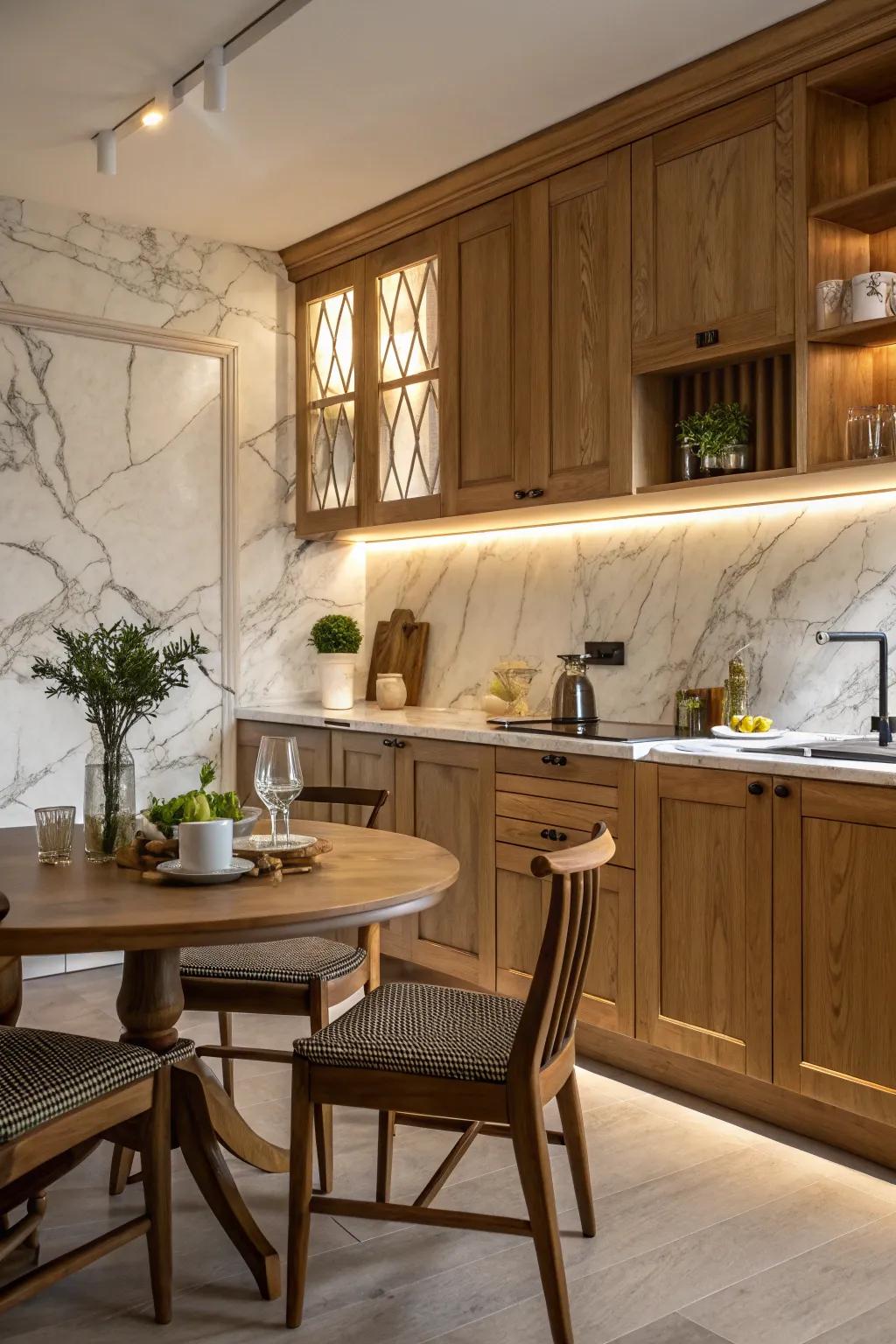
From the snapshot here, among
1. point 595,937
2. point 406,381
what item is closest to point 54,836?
point 595,937

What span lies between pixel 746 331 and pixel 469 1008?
182cm

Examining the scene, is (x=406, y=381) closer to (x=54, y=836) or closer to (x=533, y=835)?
(x=533, y=835)

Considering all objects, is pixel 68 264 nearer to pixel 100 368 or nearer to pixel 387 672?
pixel 100 368

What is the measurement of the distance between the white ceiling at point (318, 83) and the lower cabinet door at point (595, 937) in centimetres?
207

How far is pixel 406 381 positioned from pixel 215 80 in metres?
1.32

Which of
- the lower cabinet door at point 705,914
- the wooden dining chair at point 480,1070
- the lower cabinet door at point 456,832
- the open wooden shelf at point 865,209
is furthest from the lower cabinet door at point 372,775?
the open wooden shelf at point 865,209

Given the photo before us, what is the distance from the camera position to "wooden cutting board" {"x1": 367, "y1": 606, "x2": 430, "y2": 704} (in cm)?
466

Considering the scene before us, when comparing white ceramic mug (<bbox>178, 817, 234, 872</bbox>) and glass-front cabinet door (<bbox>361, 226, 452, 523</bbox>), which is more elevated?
glass-front cabinet door (<bbox>361, 226, 452, 523</bbox>)

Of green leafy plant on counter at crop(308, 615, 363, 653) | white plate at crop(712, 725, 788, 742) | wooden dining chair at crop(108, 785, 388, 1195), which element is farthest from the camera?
green leafy plant on counter at crop(308, 615, 363, 653)

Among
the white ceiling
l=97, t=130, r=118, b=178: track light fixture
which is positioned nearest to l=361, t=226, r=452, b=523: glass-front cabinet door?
the white ceiling

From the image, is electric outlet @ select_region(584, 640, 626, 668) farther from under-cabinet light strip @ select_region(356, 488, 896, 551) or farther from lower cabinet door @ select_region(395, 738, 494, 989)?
lower cabinet door @ select_region(395, 738, 494, 989)

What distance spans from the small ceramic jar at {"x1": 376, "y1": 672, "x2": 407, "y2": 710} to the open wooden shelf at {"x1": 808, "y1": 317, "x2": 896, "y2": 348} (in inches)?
81.2

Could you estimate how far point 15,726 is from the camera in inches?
164

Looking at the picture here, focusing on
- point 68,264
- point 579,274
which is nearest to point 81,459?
point 68,264
